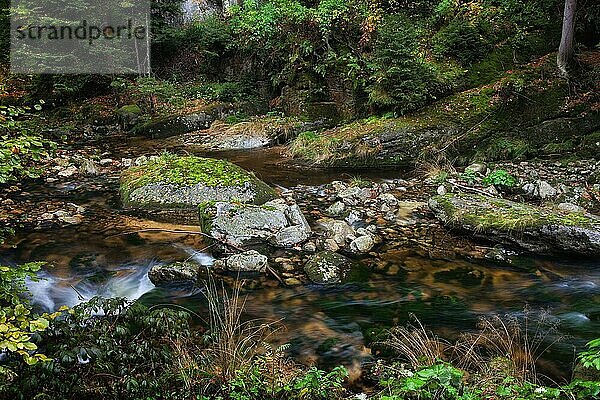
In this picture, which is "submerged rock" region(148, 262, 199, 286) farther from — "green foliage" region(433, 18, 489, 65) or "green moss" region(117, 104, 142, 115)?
"green moss" region(117, 104, 142, 115)

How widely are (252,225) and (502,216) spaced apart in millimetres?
3297

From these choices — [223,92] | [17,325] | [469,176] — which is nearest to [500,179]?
[469,176]

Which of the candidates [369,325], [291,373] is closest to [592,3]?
[369,325]

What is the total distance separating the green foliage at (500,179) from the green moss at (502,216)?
1.48 meters

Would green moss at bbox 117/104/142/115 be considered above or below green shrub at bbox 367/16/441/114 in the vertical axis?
below

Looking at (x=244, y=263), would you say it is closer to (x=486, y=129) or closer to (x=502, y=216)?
(x=502, y=216)

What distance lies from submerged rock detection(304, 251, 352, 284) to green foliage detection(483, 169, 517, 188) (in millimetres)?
3872

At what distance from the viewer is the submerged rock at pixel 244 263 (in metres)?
5.23

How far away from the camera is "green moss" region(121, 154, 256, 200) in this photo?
24.1 ft

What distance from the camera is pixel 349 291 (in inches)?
192

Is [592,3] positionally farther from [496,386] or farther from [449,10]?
[496,386]

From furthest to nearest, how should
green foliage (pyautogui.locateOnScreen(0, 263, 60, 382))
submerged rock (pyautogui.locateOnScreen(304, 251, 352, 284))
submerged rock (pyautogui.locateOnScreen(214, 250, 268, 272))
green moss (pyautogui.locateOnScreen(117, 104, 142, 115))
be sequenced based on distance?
green moss (pyautogui.locateOnScreen(117, 104, 142, 115)) < submerged rock (pyautogui.locateOnScreen(214, 250, 268, 272)) < submerged rock (pyautogui.locateOnScreen(304, 251, 352, 284)) < green foliage (pyautogui.locateOnScreen(0, 263, 60, 382))

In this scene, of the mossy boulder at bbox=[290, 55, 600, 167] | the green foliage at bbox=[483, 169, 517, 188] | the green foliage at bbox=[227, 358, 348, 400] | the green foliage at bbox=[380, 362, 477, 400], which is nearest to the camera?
the green foliage at bbox=[380, 362, 477, 400]

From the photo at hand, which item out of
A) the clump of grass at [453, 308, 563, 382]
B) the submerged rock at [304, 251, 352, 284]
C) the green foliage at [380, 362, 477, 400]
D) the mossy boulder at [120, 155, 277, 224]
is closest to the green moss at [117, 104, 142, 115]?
the mossy boulder at [120, 155, 277, 224]
